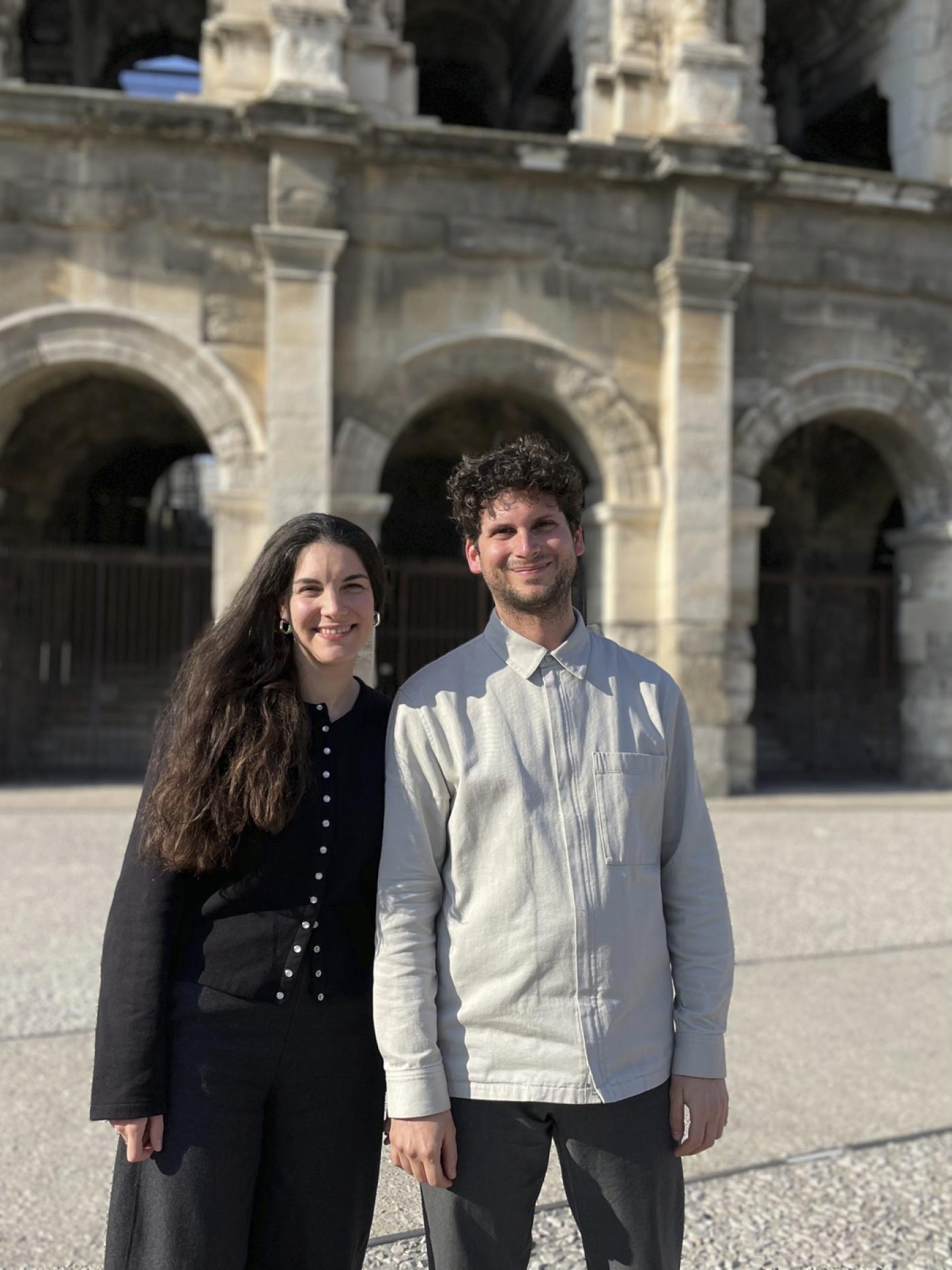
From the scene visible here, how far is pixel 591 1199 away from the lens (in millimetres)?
1686

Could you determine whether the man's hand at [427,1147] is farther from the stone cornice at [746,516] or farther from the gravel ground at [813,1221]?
the stone cornice at [746,516]

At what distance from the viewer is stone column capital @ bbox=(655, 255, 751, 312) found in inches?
387

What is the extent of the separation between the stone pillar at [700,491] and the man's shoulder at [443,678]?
8.13m

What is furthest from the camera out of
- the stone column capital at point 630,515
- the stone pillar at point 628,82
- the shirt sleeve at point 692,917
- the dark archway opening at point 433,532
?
the dark archway opening at point 433,532

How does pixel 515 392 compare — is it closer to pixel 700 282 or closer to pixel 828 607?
pixel 700 282

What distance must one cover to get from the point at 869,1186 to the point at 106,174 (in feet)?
30.1

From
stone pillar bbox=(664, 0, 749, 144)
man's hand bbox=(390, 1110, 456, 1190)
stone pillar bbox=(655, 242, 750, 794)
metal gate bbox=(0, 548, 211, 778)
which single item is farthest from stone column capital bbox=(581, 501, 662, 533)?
man's hand bbox=(390, 1110, 456, 1190)

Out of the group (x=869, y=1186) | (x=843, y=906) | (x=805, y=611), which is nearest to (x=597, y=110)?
(x=805, y=611)

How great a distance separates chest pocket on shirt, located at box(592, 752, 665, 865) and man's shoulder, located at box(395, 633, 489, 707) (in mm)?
248

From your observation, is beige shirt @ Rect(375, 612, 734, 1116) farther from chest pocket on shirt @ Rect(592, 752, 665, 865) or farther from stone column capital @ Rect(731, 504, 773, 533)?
stone column capital @ Rect(731, 504, 773, 533)

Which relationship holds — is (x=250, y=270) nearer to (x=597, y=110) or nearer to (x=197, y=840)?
(x=597, y=110)

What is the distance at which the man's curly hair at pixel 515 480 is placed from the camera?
1.79 m

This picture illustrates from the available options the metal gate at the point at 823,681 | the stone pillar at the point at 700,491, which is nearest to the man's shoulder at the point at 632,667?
the stone pillar at the point at 700,491

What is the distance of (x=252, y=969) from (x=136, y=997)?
0.18 meters
